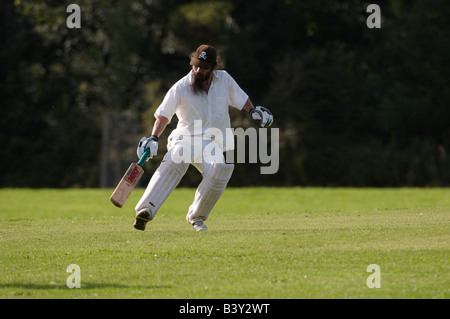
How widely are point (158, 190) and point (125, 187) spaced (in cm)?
37

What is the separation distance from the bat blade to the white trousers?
0.18m

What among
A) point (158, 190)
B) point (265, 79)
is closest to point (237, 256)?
point (158, 190)

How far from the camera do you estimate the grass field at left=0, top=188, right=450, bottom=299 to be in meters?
6.59

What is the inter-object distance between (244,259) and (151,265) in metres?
0.84

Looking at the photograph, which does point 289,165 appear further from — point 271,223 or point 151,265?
point 151,265

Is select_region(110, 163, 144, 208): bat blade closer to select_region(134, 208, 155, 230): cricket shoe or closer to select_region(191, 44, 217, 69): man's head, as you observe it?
select_region(134, 208, 155, 230): cricket shoe

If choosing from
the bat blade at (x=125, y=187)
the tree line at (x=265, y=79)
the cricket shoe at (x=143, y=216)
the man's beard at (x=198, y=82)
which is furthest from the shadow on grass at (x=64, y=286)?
the tree line at (x=265, y=79)

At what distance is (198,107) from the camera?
9.39 metres

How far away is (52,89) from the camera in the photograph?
3597cm

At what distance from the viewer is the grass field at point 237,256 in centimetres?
659

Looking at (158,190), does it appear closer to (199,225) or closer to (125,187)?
(125,187)

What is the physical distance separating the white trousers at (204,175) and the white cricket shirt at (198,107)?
171 mm

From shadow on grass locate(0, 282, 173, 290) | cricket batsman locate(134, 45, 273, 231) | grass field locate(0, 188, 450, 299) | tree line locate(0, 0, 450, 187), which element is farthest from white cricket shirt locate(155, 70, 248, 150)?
tree line locate(0, 0, 450, 187)
